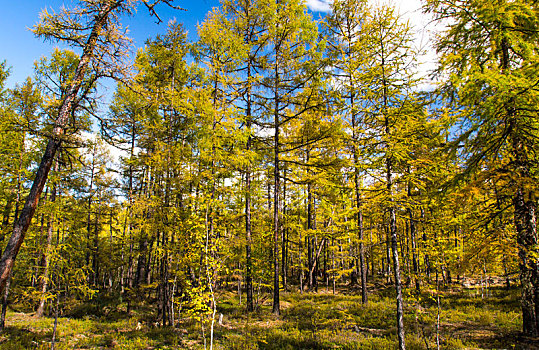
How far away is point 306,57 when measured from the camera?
40.0ft

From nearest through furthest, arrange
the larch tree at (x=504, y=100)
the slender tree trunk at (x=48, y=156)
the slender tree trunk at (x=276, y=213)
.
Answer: the larch tree at (x=504, y=100) < the slender tree trunk at (x=48, y=156) < the slender tree trunk at (x=276, y=213)

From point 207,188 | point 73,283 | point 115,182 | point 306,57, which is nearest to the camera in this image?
point 207,188

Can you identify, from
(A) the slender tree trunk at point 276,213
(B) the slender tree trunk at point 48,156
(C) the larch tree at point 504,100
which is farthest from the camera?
(A) the slender tree trunk at point 276,213

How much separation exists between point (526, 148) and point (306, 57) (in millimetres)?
9519

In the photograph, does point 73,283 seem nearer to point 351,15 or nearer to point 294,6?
point 294,6

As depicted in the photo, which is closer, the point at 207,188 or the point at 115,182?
the point at 207,188

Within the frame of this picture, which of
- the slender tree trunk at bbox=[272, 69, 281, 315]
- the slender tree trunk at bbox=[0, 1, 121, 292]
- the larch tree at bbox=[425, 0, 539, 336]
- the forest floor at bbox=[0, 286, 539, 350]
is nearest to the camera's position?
the larch tree at bbox=[425, 0, 539, 336]

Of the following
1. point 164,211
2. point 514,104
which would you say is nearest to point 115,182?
point 164,211

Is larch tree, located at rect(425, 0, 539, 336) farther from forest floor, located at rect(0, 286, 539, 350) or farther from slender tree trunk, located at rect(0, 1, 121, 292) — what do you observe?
slender tree trunk, located at rect(0, 1, 121, 292)

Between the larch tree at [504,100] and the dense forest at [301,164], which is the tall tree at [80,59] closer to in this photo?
the dense forest at [301,164]

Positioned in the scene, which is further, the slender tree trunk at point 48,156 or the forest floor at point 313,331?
the forest floor at point 313,331

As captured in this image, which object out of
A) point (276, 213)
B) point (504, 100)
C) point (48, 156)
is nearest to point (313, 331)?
point (276, 213)

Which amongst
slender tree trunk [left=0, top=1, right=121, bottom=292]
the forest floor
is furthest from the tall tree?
the forest floor

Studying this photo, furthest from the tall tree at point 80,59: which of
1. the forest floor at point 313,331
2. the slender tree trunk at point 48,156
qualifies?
the forest floor at point 313,331
